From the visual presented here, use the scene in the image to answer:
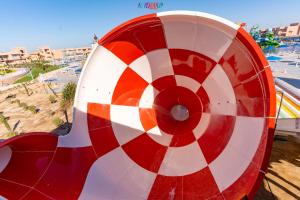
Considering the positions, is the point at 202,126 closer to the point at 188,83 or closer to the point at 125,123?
the point at 188,83

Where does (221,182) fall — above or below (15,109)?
above

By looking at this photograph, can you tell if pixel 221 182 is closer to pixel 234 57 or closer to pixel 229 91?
pixel 229 91

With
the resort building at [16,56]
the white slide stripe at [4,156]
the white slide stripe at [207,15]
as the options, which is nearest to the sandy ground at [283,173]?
the white slide stripe at [207,15]

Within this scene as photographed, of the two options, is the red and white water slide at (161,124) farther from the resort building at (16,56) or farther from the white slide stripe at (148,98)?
the resort building at (16,56)

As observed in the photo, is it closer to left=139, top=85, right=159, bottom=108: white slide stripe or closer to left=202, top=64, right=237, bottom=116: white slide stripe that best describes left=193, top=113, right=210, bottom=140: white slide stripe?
left=202, top=64, right=237, bottom=116: white slide stripe

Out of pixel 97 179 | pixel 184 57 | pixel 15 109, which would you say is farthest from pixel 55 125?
pixel 184 57
